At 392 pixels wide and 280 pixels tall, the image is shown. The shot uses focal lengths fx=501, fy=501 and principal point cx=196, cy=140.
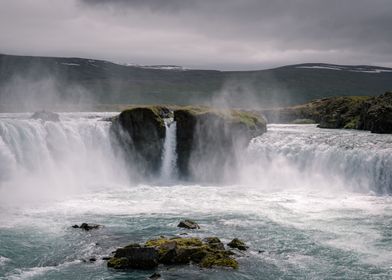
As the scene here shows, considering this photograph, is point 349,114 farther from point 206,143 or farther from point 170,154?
point 170,154

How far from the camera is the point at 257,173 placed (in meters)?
49.5

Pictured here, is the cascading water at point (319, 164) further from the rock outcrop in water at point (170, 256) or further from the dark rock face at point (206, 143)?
the rock outcrop in water at point (170, 256)

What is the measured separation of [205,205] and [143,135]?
15.9 metres

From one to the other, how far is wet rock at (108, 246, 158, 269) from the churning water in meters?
0.57

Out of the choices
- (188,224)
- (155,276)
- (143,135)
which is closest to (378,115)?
(143,135)

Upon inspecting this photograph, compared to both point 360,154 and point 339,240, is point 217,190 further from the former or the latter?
point 339,240

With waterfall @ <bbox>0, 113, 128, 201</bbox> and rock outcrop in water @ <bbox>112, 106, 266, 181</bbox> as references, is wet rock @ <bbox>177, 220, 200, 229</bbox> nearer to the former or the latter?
waterfall @ <bbox>0, 113, 128, 201</bbox>

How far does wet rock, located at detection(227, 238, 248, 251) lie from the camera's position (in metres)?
25.1

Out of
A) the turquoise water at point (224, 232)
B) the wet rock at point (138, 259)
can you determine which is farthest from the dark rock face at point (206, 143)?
the wet rock at point (138, 259)

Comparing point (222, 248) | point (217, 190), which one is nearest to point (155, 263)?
point (222, 248)

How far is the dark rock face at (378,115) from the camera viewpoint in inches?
2473

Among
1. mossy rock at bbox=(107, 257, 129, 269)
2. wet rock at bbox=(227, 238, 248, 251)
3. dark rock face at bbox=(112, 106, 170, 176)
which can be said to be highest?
dark rock face at bbox=(112, 106, 170, 176)

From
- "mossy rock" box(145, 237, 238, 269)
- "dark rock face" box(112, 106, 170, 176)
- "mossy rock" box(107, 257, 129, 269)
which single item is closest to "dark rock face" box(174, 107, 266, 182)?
"dark rock face" box(112, 106, 170, 176)

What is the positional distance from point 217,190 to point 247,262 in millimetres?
19573
